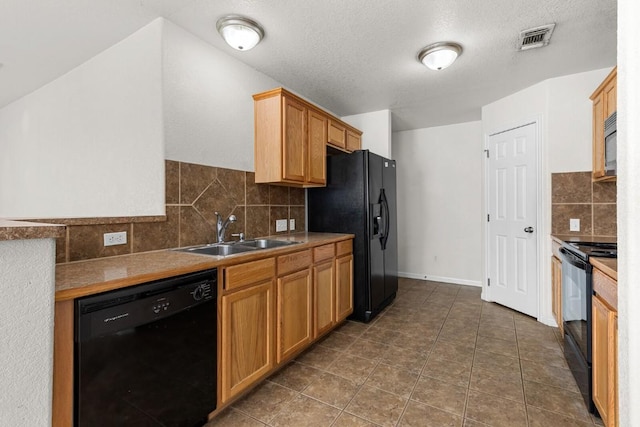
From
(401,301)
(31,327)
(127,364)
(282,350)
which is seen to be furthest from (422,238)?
(31,327)

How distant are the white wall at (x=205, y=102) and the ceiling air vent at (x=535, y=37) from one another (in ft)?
7.44

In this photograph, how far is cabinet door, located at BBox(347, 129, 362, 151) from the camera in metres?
3.71

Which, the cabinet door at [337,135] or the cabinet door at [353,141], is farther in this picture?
the cabinet door at [353,141]

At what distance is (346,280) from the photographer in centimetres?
305

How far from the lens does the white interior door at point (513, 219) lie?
3.26 meters

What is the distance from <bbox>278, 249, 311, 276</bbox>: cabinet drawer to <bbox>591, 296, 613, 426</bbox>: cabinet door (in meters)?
1.82

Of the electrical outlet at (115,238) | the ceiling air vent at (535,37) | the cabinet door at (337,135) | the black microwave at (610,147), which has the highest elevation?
the ceiling air vent at (535,37)

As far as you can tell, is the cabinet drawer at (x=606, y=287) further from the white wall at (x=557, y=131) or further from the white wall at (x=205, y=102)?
the white wall at (x=205, y=102)

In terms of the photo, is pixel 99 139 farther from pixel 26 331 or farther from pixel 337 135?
pixel 337 135

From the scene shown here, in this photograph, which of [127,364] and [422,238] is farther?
[422,238]

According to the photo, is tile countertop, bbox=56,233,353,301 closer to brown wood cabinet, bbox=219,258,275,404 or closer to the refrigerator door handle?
brown wood cabinet, bbox=219,258,275,404

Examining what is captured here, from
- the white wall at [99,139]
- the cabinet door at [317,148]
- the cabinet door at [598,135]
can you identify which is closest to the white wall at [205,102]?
the white wall at [99,139]

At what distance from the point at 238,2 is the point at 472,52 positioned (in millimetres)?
1959

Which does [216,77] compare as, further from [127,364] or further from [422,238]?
[422,238]
